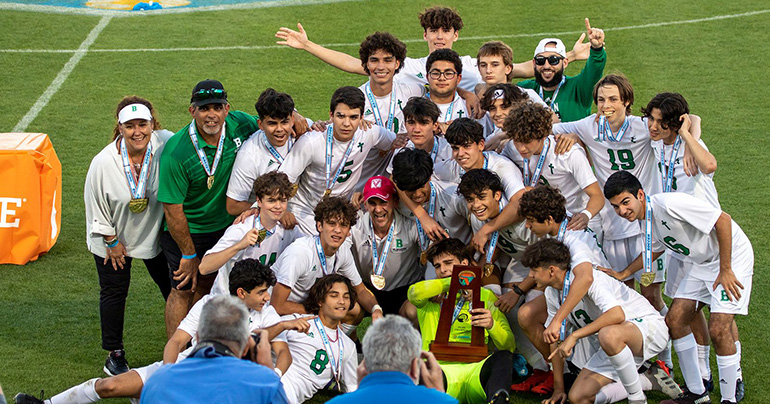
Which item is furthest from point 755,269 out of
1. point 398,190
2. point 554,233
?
point 398,190

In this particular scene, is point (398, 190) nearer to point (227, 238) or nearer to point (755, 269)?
point (227, 238)

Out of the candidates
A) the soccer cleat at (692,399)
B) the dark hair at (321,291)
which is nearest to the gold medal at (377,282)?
the dark hair at (321,291)

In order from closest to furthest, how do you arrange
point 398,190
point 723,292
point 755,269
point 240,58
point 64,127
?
point 723,292, point 398,190, point 755,269, point 64,127, point 240,58

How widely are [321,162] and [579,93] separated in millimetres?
2251

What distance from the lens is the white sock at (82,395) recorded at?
5883 millimetres

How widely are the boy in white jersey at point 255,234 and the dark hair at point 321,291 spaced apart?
0.37 metres

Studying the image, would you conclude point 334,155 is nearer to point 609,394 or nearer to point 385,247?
point 385,247

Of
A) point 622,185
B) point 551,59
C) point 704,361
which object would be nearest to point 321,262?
point 622,185

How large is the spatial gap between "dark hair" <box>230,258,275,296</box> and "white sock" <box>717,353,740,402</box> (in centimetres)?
297

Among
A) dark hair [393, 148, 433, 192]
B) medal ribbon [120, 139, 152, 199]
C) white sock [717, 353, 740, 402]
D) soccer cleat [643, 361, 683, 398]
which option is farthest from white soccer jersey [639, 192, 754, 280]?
medal ribbon [120, 139, 152, 199]

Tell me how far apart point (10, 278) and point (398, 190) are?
12.6ft

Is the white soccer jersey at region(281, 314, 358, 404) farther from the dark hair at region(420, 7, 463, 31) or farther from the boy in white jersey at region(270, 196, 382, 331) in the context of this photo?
the dark hair at region(420, 7, 463, 31)

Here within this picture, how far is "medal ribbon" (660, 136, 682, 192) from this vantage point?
675cm

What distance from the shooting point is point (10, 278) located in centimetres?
847
